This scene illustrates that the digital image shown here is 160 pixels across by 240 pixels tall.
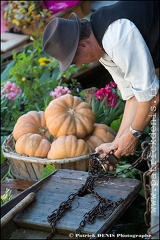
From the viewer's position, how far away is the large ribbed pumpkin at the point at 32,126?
3.80 m

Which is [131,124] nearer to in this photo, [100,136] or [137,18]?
[137,18]

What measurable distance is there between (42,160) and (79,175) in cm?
88

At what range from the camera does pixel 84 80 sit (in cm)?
499

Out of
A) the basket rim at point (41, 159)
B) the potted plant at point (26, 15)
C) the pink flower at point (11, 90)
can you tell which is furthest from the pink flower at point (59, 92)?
the potted plant at point (26, 15)

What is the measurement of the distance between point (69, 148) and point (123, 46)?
115 cm

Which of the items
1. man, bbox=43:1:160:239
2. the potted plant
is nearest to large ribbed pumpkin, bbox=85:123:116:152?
man, bbox=43:1:160:239

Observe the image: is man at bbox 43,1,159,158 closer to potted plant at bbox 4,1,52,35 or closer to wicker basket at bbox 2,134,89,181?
wicker basket at bbox 2,134,89,181

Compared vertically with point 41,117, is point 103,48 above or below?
above

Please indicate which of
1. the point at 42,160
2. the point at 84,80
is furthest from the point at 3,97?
A: the point at 42,160

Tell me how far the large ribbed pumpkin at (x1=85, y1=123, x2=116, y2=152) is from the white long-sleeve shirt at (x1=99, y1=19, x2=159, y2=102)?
3.44 feet

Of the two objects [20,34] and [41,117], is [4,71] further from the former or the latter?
[41,117]

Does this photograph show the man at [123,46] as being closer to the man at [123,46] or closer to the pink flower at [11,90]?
the man at [123,46]

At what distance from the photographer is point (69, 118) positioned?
3662mm

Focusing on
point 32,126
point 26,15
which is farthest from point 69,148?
point 26,15
